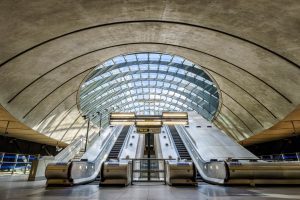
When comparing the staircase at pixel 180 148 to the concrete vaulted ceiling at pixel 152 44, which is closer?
the concrete vaulted ceiling at pixel 152 44

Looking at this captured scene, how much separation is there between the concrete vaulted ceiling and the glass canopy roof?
4447 mm

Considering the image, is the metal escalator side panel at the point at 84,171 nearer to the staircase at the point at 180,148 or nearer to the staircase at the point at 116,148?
the staircase at the point at 116,148

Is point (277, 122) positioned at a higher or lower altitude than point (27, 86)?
lower

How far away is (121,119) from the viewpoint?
13.1 metres

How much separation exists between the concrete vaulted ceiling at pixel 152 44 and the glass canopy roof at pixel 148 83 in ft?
14.6

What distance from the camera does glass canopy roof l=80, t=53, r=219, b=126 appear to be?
25.0 meters

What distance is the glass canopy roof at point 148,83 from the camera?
24955mm

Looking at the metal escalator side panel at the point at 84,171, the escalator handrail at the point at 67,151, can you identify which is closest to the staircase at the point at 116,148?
the metal escalator side panel at the point at 84,171

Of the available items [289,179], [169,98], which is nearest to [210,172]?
[289,179]

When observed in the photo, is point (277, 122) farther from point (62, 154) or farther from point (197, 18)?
point (62, 154)

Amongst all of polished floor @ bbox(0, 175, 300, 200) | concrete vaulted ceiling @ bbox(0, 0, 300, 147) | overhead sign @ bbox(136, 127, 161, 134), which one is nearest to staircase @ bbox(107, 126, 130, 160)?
overhead sign @ bbox(136, 127, 161, 134)

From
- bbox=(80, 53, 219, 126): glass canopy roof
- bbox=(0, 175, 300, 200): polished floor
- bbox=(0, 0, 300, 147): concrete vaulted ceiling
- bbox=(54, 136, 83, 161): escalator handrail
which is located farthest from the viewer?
bbox=(80, 53, 219, 126): glass canopy roof

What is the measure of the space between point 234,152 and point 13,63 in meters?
14.9

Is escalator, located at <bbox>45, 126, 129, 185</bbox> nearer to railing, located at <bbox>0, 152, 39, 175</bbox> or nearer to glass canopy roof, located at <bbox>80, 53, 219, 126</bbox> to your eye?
glass canopy roof, located at <bbox>80, 53, 219, 126</bbox>
